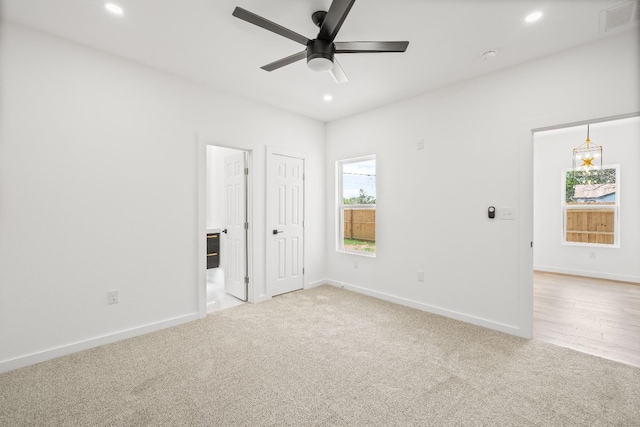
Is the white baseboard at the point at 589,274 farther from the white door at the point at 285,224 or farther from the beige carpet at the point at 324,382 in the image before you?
the white door at the point at 285,224

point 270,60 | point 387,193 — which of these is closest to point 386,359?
point 387,193

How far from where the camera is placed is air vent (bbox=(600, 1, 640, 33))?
2068 millimetres

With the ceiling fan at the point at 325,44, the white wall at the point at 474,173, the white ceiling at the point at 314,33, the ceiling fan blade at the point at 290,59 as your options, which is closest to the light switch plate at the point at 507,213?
the white wall at the point at 474,173

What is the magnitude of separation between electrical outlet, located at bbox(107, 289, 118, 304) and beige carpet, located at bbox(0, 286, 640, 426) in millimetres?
403

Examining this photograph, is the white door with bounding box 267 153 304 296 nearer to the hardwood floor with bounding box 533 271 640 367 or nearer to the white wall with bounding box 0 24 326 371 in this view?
the white wall with bounding box 0 24 326 371

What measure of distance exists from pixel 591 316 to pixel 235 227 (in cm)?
456

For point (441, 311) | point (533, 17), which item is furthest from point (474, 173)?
point (441, 311)

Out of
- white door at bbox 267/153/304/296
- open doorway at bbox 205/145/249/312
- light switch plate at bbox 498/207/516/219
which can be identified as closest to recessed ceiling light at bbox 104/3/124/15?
open doorway at bbox 205/145/249/312

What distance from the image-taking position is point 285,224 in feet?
14.1

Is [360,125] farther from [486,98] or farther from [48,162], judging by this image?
[48,162]

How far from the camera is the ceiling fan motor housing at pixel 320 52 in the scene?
2080mm

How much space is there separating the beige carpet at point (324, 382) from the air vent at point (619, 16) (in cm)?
266

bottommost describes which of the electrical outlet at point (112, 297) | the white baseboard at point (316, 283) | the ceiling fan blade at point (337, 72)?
the white baseboard at point (316, 283)

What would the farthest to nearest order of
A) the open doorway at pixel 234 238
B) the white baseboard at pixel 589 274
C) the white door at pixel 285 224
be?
the white baseboard at pixel 589 274, the white door at pixel 285 224, the open doorway at pixel 234 238
